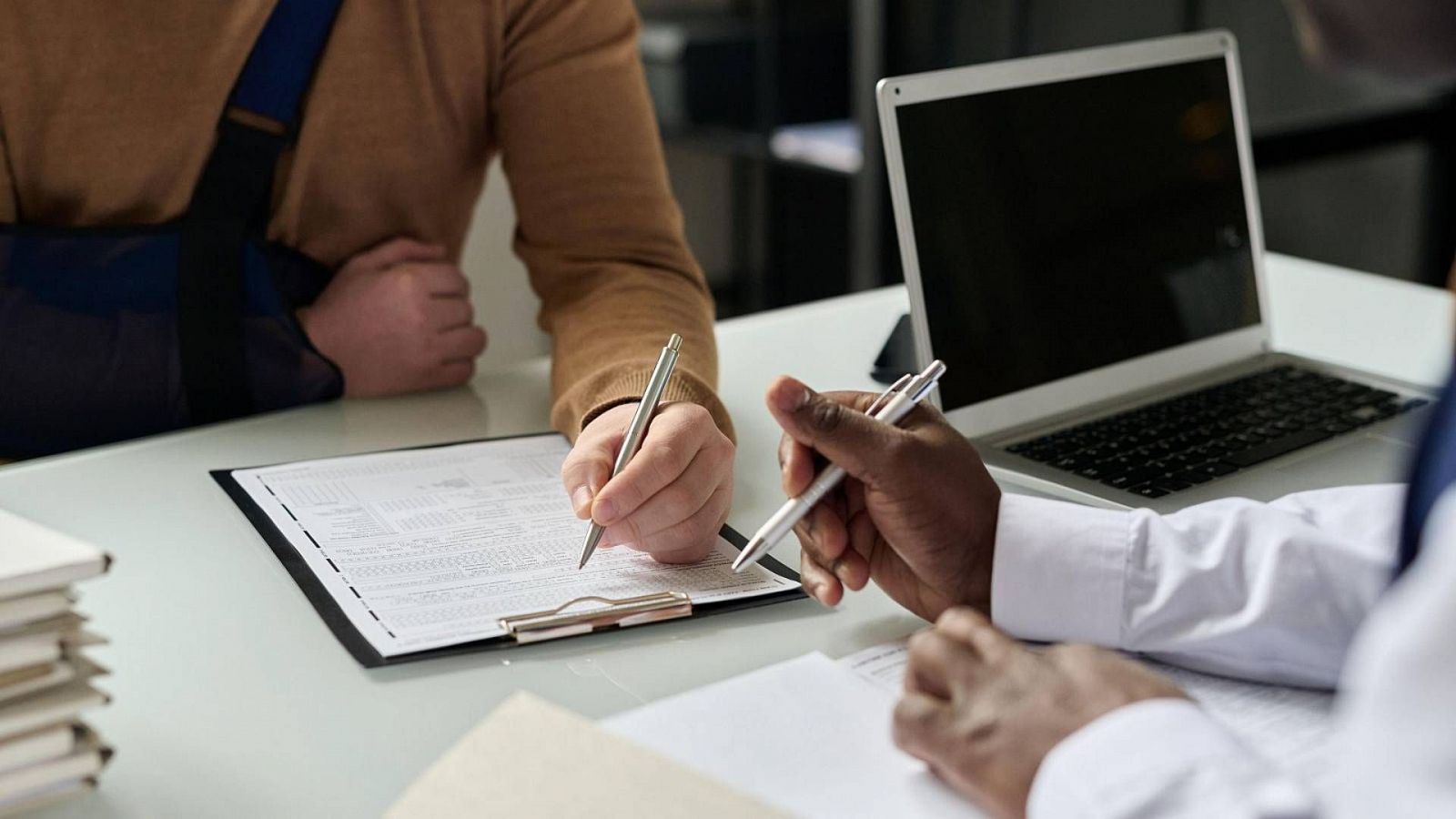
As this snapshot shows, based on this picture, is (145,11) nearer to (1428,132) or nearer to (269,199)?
(269,199)

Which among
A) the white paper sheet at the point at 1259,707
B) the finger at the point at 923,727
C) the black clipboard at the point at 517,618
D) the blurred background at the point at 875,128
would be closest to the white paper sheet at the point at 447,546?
the black clipboard at the point at 517,618

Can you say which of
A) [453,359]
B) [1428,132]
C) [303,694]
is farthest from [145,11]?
[1428,132]

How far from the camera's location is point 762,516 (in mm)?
1010

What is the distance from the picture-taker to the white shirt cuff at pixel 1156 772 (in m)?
0.57

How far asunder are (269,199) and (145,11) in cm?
18

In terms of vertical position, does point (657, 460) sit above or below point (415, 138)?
below

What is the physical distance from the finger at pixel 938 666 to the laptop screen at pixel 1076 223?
42 cm

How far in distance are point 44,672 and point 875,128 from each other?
2.67 m

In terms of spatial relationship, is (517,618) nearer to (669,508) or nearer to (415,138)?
(669,508)

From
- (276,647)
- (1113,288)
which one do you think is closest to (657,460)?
(276,647)

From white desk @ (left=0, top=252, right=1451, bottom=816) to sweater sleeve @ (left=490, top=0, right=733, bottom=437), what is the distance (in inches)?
5.4

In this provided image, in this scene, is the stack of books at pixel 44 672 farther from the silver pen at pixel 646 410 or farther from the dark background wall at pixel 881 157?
the dark background wall at pixel 881 157

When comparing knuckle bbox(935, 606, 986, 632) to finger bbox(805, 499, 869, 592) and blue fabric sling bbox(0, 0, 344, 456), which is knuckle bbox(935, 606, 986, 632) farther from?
blue fabric sling bbox(0, 0, 344, 456)

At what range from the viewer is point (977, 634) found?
70 cm
